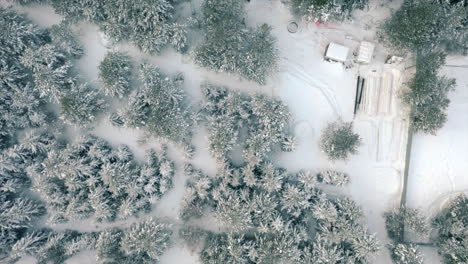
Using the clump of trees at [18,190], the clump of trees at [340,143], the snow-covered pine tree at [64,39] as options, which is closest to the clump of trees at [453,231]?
the clump of trees at [340,143]

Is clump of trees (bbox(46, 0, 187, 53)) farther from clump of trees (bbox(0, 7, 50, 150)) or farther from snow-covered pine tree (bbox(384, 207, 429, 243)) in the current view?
snow-covered pine tree (bbox(384, 207, 429, 243))

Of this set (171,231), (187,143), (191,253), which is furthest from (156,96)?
(191,253)

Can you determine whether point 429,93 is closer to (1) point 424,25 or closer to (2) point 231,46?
(1) point 424,25

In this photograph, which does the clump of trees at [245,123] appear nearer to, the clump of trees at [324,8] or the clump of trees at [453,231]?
the clump of trees at [324,8]

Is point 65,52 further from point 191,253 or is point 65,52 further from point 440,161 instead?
point 440,161

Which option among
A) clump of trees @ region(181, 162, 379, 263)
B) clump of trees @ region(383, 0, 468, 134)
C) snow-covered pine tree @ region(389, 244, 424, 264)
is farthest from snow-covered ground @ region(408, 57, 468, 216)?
clump of trees @ region(181, 162, 379, 263)

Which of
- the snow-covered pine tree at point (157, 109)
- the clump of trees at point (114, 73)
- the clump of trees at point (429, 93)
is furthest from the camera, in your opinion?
the clump of trees at point (114, 73)
